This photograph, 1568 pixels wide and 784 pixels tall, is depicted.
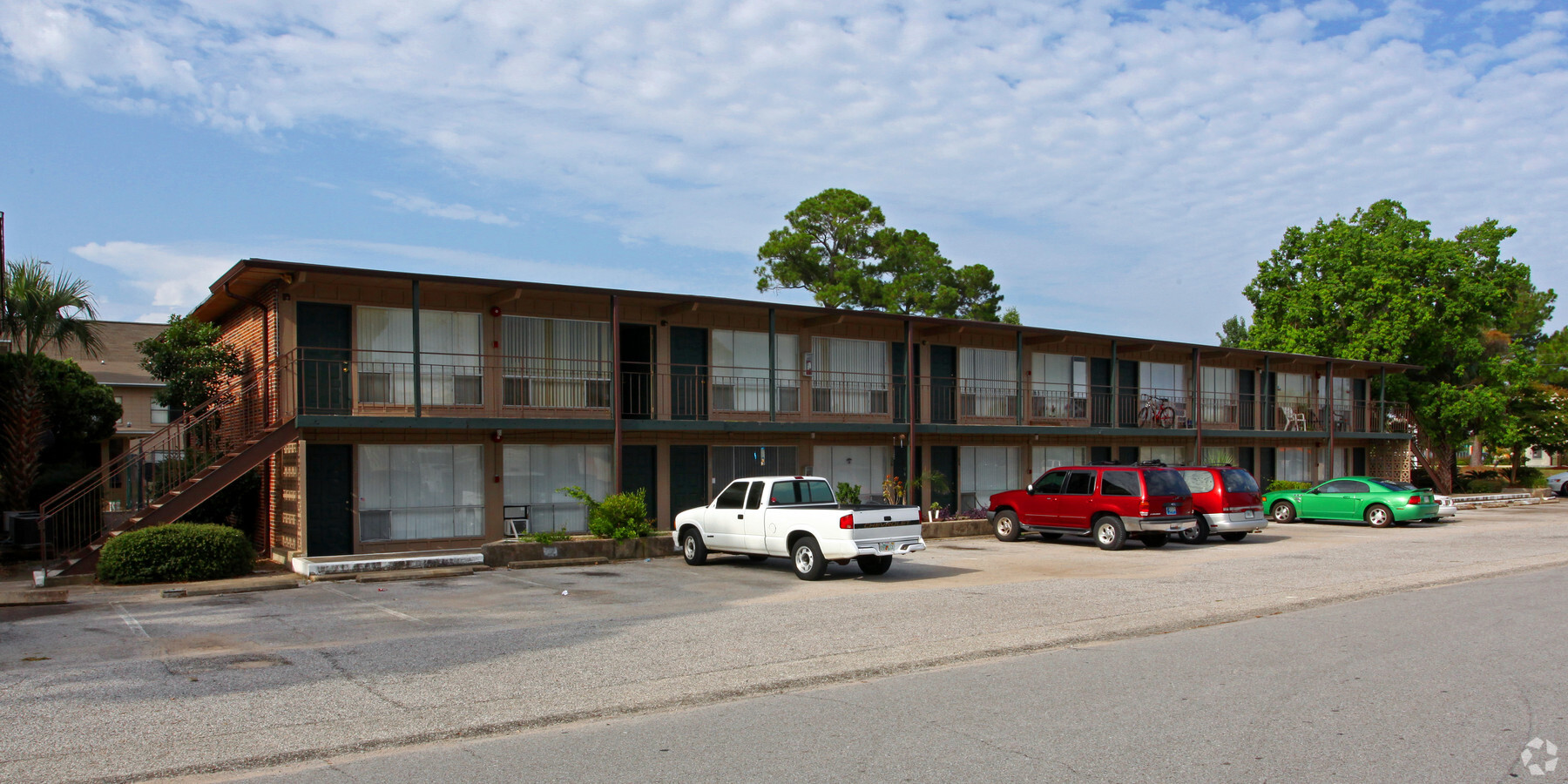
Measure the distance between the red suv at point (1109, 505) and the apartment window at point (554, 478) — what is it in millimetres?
9252

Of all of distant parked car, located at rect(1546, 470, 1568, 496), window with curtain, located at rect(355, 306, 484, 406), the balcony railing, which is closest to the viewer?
the balcony railing

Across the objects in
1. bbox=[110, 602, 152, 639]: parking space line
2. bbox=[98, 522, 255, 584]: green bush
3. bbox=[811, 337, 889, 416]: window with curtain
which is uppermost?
bbox=[811, 337, 889, 416]: window with curtain

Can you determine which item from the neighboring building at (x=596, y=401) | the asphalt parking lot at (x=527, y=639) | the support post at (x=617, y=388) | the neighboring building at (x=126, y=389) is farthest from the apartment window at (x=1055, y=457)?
the neighboring building at (x=126, y=389)

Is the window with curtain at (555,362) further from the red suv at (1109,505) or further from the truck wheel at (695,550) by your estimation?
the red suv at (1109,505)

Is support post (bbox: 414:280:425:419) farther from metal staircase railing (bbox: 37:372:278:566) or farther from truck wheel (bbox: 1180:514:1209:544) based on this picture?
truck wheel (bbox: 1180:514:1209:544)

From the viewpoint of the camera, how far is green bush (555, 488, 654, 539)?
19375mm

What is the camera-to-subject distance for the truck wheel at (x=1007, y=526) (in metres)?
23.5

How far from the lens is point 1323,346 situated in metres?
44.0

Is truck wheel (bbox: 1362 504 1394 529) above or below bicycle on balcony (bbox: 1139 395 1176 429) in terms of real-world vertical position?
below

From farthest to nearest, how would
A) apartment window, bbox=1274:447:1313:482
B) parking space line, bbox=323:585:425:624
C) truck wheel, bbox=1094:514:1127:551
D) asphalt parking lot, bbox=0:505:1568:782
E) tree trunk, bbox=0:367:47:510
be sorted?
apartment window, bbox=1274:447:1313:482 → truck wheel, bbox=1094:514:1127:551 → tree trunk, bbox=0:367:47:510 → parking space line, bbox=323:585:425:624 → asphalt parking lot, bbox=0:505:1568:782

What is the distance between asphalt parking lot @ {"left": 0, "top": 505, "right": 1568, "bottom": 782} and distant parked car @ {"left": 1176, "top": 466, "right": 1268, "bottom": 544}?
11.7 feet

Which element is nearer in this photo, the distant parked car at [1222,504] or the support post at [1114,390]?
the distant parked car at [1222,504]

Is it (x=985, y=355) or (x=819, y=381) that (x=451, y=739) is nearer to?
(x=819, y=381)

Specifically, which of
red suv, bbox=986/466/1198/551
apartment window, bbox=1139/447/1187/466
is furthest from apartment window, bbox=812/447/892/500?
apartment window, bbox=1139/447/1187/466
